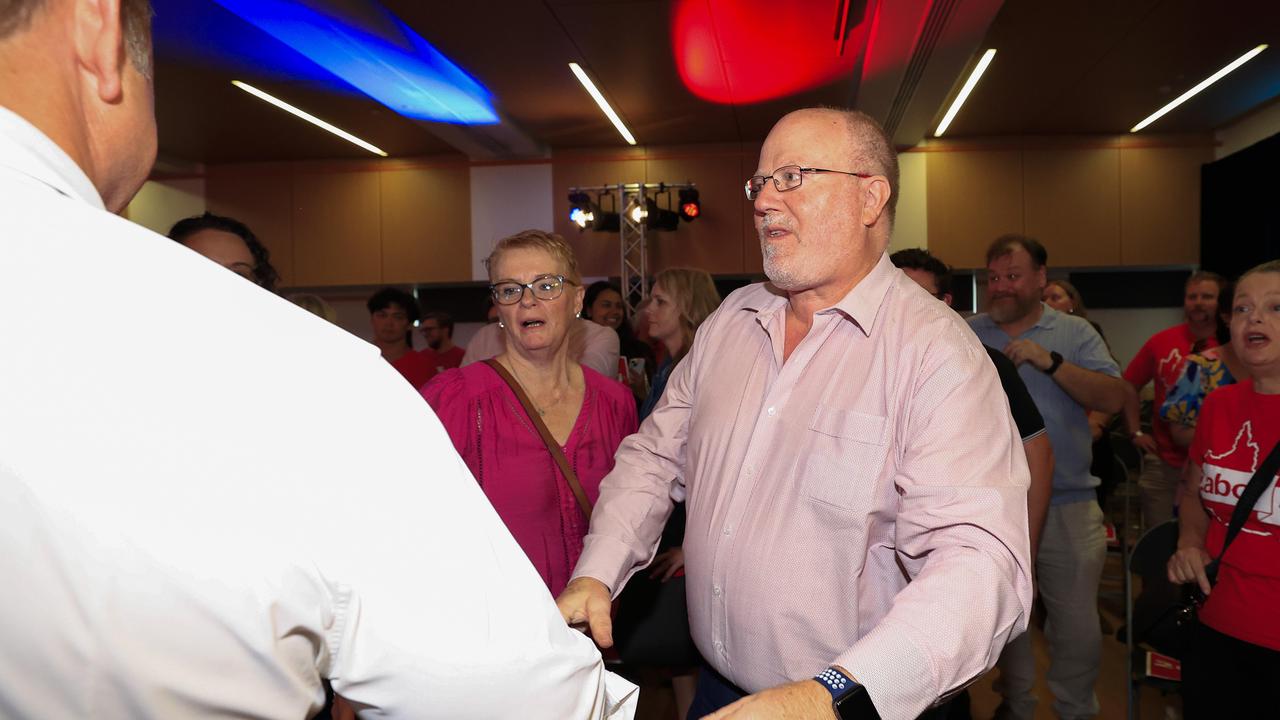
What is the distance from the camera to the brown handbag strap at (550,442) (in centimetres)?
224

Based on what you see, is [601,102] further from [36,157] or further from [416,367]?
[36,157]

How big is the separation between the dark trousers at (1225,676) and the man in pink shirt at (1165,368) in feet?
6.03

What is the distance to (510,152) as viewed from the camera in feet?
27.5

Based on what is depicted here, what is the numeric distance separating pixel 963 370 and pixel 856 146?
21.0 inches

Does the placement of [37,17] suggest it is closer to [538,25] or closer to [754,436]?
[754,436]

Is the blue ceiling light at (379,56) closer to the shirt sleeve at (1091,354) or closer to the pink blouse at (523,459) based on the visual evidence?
the pink blouse at (523,459)

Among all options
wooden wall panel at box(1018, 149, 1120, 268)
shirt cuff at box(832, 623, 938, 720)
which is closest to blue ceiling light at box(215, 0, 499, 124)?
shirt cuff at box(832, 623, 938, 720)

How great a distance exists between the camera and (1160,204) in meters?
7.99

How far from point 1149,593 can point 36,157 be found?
3074mm

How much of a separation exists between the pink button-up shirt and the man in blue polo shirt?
183 centimetres

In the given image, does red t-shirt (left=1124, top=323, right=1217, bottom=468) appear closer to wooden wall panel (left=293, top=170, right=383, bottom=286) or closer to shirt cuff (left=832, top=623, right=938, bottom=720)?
shirt cuff (left=832, top=623, right=938, bottom=720)

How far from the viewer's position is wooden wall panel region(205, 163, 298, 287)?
349 inches

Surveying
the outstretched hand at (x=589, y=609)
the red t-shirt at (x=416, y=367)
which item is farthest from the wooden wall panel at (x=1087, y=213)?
the outstretched hand at (x=589, y=609)

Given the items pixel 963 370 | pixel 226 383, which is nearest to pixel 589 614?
pixel 963 370
